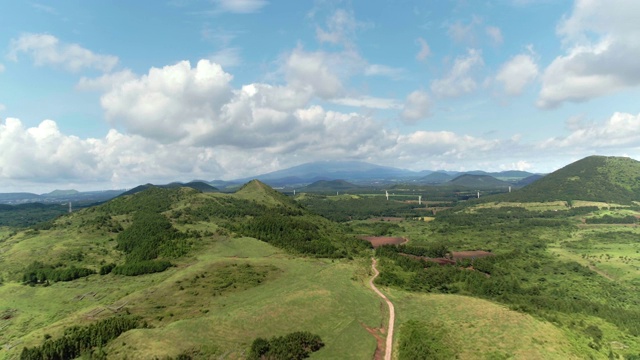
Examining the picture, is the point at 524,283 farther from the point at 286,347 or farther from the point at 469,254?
the point at 286,347

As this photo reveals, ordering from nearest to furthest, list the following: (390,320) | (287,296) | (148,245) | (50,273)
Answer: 1. (390,320)
2. (287,296)
3. (50,273)
4. (148,245)

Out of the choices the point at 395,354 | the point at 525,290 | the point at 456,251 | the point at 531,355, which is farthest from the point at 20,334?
the point at 456,251

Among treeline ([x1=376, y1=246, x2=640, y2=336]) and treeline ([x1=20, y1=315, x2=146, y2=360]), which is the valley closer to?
treeline ([x1=20, y1=315, x2=146, y2=360])

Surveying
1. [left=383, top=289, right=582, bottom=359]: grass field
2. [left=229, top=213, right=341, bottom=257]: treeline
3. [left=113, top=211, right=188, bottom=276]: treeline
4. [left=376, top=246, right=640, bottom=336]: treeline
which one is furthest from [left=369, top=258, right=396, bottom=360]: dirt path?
[left=113, top=211, right=188, bottom=276]: treeline

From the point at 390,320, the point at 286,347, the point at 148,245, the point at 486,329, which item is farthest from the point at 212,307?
the point at 486,329

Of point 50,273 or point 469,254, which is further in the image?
point 469,254

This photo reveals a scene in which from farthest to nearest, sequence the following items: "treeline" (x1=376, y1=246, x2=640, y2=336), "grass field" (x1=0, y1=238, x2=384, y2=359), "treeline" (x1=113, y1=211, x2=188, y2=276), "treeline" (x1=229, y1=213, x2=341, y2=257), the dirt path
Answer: "treeline" (x1=229, y1=213, x2=341, y2=257) → "treeline" (x1=113, y1=211, x2=188, y2=276) → "treeline" (x1=376, y1=246, x2=640, y2=336) → the dirt path → "grass field" (x1=0, y1=238, x2=384, y2=359)
